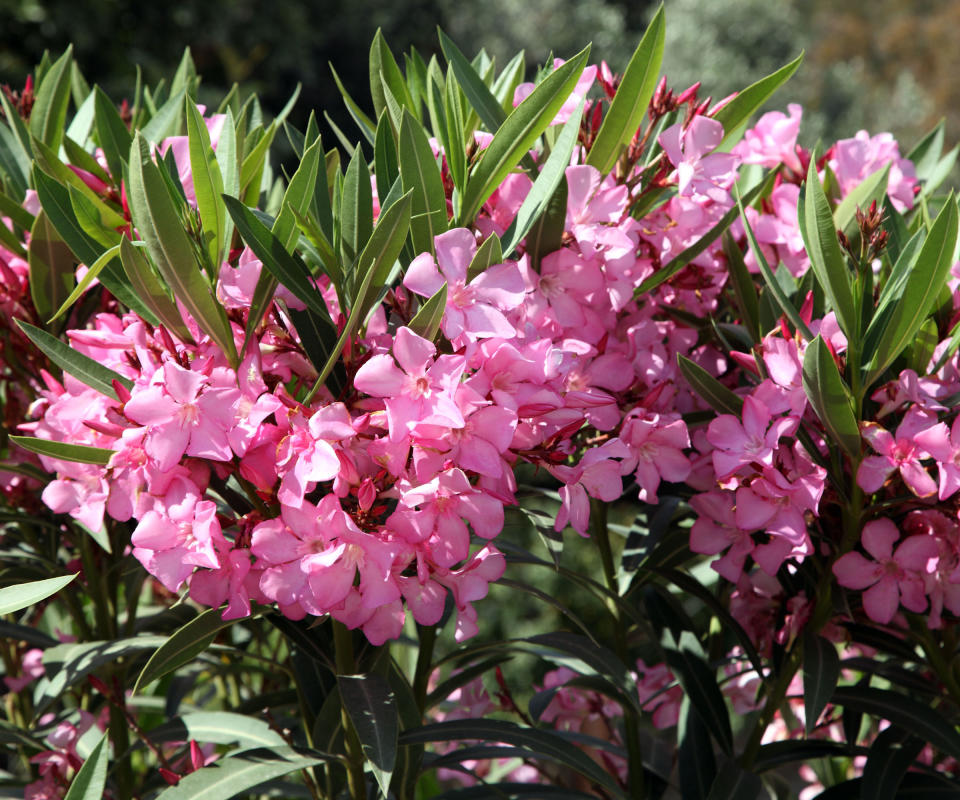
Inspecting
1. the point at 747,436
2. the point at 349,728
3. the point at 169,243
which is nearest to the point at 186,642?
the point at 349,728

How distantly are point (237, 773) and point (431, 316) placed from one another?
0.55m

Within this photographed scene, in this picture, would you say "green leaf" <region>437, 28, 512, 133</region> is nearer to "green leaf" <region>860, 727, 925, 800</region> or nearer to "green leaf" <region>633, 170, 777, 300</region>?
"green leaf" <region>633, 170, 777, 300</region>

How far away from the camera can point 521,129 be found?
908 mm

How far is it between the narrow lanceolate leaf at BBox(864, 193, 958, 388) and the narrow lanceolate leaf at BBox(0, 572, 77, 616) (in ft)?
2.63

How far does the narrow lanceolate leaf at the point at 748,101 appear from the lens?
3.37 ft

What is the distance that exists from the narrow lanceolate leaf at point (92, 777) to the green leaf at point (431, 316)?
1.69 feet

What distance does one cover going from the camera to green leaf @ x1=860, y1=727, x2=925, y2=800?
1179 mm

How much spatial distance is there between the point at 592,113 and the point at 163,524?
659 mm

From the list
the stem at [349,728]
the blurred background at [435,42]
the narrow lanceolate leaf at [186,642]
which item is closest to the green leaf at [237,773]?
the stem at [349,728]

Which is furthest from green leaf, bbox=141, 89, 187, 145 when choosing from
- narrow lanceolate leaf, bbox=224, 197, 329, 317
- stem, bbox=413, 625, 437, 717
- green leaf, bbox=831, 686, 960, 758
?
green leaf, bbox=831, 686, 960, 758

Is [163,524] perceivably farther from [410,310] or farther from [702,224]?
[702,224]

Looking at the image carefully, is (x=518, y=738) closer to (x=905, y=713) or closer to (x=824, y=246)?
(x=905, y=713)

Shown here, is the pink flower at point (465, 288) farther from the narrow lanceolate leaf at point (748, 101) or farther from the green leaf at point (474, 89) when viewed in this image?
the narrow lanceolate leaf at point (748, 101)

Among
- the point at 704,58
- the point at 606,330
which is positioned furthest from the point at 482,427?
the point at 704,58
